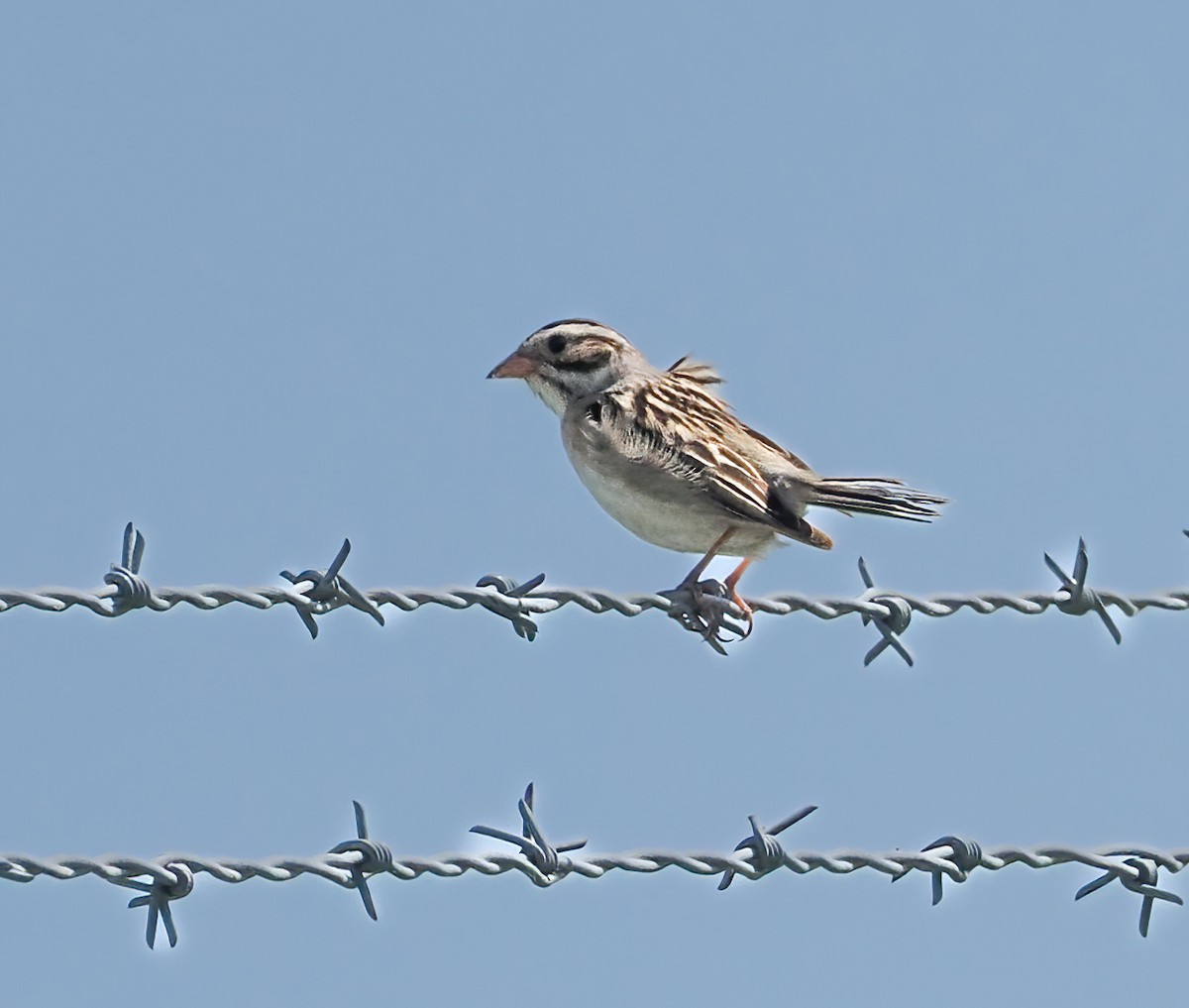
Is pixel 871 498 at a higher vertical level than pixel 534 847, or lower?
higher

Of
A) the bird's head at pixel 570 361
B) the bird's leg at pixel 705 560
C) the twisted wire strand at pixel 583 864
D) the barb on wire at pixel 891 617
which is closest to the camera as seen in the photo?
Answer: the twisted wire strand at pixel 583 864

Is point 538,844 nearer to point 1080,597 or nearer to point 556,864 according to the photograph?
point 556,864

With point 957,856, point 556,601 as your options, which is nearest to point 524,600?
point 556,601

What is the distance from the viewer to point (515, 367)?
35.1ft

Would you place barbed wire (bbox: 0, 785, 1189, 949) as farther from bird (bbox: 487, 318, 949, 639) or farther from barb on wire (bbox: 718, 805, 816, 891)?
bird (bbox: 487, 318, 949, 639)

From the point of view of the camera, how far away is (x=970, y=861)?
21.7 feet

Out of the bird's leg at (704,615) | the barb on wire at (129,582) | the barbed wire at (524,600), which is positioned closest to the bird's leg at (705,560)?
the bird's leg at (704,615)

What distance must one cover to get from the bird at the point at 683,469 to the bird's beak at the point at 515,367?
0.26 ft

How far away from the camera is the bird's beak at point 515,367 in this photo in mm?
10656

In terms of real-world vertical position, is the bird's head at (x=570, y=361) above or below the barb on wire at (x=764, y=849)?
above

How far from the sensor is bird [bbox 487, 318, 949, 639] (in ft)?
30.5

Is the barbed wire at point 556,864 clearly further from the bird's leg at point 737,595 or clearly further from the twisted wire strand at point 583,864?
the bird's leg at point 737,595

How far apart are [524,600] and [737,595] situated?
1856 mm

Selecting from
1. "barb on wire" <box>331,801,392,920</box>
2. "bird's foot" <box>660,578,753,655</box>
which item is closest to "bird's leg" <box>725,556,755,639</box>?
"bird's foot" <box>660,578,753,655</box>
